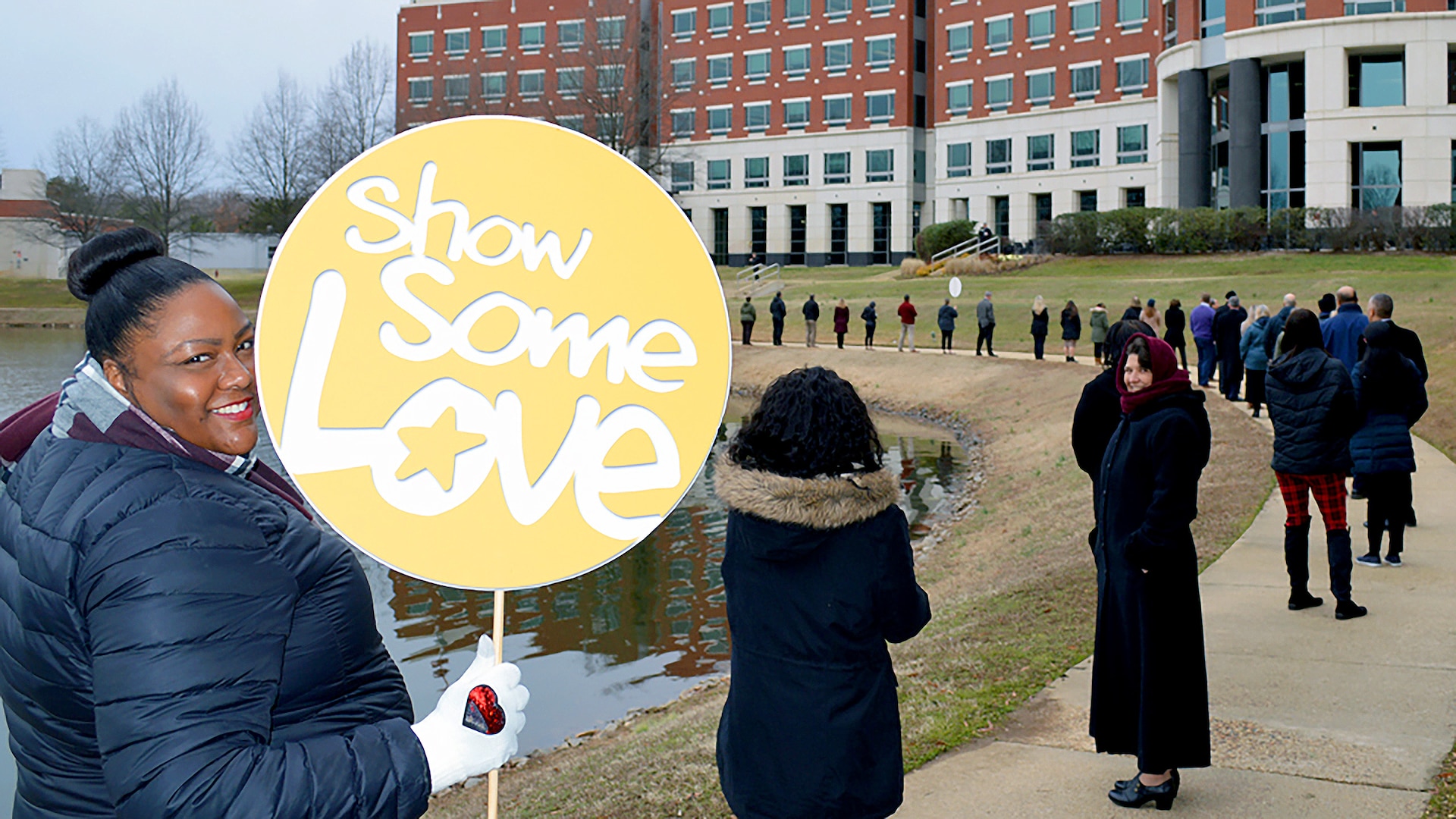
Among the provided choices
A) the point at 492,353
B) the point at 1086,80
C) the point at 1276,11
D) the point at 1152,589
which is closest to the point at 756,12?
the point at 1086,80

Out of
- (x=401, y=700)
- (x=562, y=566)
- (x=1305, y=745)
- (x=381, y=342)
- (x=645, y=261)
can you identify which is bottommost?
(x=1305, y=745)

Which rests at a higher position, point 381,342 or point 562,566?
point 381,342

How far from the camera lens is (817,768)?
11.3ft

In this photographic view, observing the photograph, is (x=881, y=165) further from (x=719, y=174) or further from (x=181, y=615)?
(x=181, y=615)

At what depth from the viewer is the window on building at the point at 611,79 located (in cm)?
5931

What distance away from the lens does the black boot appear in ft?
25.9

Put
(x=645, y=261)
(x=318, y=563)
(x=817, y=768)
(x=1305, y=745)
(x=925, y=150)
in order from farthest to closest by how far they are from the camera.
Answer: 1. (x=925, y=150)
2. (x=1305, y=745)
3. (x=817, y=768)
4. (x=645, y=261)
5. (x=318, y=563)

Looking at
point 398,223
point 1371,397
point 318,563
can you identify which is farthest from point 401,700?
point 1371,397

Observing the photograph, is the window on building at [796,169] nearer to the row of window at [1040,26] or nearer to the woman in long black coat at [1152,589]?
the row of window at [1040,26]

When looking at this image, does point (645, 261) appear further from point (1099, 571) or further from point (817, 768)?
point (1099, 571)

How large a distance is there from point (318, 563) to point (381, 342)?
2.11ft

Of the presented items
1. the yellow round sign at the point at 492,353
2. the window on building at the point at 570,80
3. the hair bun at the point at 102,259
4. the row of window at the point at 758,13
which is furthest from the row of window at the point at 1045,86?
the hair bun at the point at 102,259

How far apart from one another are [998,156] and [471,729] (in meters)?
57.8

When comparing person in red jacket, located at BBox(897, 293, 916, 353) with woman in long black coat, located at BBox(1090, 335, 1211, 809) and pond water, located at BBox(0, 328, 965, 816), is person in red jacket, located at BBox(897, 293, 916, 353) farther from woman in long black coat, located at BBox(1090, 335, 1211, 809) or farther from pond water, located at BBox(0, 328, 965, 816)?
woman in long black coat, located at BBox(1090, 335, 1211, 809)
